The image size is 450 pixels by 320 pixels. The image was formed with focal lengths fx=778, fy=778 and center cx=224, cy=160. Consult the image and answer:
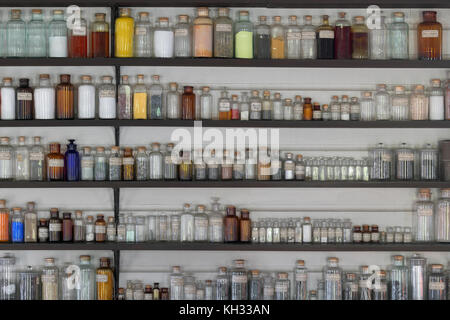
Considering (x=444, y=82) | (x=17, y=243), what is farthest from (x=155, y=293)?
(x=444, y=82)

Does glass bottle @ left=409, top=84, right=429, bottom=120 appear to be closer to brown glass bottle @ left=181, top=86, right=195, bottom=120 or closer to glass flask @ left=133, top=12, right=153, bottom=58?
brown glass bottle @ left=181, top=86, right=195, bottom=120

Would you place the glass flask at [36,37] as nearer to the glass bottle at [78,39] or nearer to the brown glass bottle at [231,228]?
the glass bottle at [78,39]

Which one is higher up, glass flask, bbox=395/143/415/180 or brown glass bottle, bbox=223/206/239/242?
glass flask, bbox=395/143/415/180

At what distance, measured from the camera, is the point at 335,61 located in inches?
153

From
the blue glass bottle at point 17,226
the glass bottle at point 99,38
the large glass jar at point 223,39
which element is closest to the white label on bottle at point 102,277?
the blue glass bottle at point 17,226

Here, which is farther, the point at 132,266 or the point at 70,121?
the point at 132,266

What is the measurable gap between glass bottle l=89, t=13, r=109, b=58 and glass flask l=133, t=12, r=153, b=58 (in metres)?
0.15

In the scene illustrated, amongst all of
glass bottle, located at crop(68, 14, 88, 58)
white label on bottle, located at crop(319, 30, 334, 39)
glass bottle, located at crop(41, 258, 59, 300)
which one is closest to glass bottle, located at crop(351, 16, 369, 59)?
white label on bottle, located at crop(319, 30, 334, 39)

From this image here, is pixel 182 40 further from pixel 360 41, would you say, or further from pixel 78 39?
pixel 360 41

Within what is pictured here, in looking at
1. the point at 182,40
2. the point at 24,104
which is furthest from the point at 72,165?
the point at 182,40

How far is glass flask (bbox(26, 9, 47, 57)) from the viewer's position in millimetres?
3977

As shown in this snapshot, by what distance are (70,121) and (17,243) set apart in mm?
672

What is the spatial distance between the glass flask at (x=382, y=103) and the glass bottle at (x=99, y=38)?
1415 millimetres
